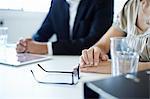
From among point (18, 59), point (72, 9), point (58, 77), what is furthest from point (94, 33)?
point (58, 77)

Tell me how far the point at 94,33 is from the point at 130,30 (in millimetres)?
365

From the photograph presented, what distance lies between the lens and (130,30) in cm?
129

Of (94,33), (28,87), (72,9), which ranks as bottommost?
(28,87)

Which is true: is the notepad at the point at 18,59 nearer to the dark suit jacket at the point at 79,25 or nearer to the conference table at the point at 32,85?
the conference table at the point at 32,85

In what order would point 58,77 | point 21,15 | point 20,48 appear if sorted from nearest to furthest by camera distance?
point 58,77
point 20,48
point 21,15

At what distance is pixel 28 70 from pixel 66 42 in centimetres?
46

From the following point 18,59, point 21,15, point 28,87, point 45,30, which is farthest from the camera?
point 21,15

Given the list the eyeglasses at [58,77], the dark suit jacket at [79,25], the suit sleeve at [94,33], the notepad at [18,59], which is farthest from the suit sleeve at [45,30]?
the eyeglasses at [58,77]

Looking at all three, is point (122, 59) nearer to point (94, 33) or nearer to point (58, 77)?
point (58, 77)

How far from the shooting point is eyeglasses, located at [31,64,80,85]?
0.87 m

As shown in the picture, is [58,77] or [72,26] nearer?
[58,77]

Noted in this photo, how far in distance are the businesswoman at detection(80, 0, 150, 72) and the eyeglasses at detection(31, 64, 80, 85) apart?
116 millimetres

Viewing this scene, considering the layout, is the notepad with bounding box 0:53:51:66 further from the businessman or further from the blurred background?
the blurred background

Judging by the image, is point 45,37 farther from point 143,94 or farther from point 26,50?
point 143,94
